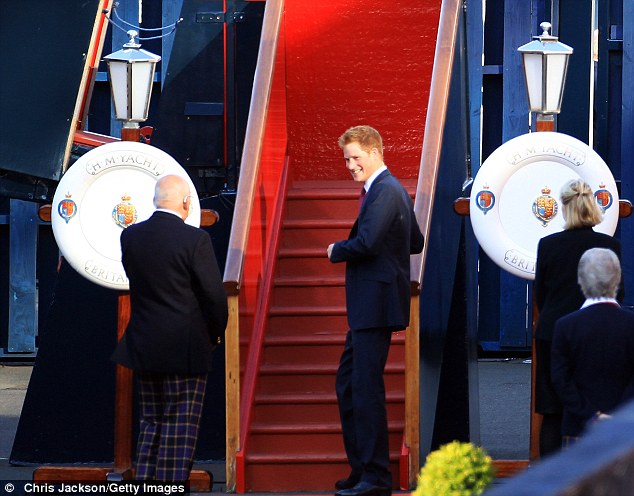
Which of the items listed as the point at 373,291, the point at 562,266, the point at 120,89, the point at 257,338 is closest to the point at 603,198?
the point at 562,266

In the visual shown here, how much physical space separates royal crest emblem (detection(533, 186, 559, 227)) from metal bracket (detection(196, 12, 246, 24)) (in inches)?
115

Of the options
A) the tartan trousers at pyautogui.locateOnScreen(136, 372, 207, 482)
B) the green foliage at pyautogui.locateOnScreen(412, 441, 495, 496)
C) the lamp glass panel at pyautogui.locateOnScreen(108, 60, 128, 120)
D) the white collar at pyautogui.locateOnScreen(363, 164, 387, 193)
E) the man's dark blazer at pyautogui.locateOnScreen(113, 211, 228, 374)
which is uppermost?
the lamp glass panel at pyautogui.locateOnScreen(108, 60, 128, 120)

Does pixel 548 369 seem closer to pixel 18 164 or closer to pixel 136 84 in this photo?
pixel 136 84

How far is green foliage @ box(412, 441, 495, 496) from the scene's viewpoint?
8.90 feet

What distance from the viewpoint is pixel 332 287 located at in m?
6.63

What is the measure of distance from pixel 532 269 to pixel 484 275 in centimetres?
743

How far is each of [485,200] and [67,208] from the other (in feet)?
6.44

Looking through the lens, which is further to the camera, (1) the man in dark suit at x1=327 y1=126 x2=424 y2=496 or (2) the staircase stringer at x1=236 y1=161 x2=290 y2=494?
(2) the staircase stringer at x1=236 y1=161 x2=290 y2=494

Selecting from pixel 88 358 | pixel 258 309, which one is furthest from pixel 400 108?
pixel 88 358

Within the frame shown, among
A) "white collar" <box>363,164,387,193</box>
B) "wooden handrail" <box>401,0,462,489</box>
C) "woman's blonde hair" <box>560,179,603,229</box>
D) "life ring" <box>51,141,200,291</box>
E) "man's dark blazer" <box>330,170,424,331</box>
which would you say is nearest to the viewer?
"woman's blonde hair" <box>560,179,603,229</box>

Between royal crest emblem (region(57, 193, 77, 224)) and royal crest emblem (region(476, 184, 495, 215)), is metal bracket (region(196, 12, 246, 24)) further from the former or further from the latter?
royal crest emblem (region(476, 184, 495, 215))

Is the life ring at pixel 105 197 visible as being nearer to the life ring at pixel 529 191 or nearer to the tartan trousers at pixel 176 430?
the tartan trousers at pixel 176 430

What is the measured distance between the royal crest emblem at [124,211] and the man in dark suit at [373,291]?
1.18m

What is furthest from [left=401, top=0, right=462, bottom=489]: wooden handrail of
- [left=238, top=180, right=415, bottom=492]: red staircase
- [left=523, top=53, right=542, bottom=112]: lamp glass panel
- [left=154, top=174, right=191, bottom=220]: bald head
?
[left=154, top=174, right=191, bottom=220]: bald head
